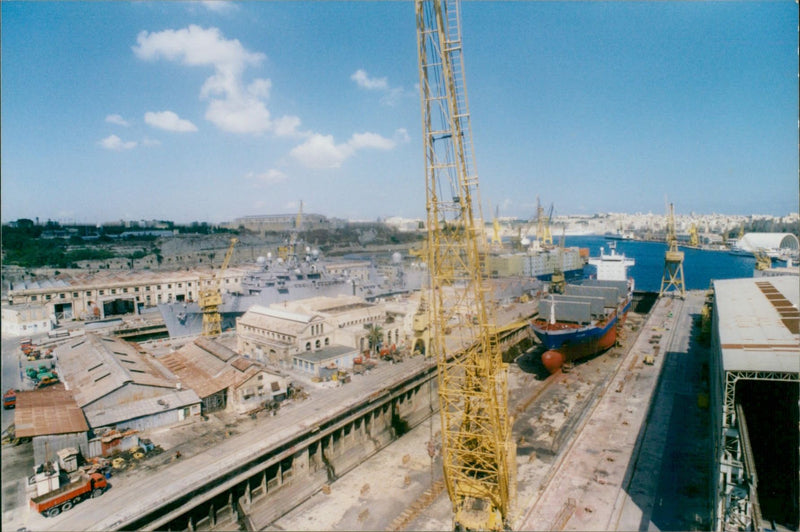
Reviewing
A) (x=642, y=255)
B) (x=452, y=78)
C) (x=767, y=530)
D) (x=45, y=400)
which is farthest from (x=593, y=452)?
(x=642, y=255)

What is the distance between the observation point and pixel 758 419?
20.1 meters

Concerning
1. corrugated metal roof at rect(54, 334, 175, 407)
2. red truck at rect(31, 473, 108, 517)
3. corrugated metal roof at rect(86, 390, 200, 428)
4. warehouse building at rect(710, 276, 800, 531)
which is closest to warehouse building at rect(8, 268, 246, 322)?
corrugated metal roof at rect(54, 334, 175, 407)

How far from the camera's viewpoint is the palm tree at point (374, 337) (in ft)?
126

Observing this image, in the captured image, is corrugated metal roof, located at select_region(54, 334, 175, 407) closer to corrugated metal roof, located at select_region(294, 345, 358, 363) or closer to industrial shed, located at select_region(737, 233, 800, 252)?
corrugated metal roof, located at select_region(294, 345, 358, 363)

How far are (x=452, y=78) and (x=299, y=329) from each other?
24992 millimetres

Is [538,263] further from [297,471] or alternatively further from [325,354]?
[297,471]

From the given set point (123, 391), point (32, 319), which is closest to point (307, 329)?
point (123, 391)

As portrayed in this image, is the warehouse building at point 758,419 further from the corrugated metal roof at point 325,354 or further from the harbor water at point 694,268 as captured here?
the harbor water at point 694,268

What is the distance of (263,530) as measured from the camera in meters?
20.4

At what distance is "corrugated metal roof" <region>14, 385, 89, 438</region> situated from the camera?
2112 cm

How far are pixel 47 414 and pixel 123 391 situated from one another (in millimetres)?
3431

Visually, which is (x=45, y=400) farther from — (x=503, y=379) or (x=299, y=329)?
(x=503, y=379)

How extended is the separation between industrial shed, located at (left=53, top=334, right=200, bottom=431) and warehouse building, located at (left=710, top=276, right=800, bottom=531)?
25.4m

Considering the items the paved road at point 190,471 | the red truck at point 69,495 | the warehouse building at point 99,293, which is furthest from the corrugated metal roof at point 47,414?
the warehouse building at point 99,293
